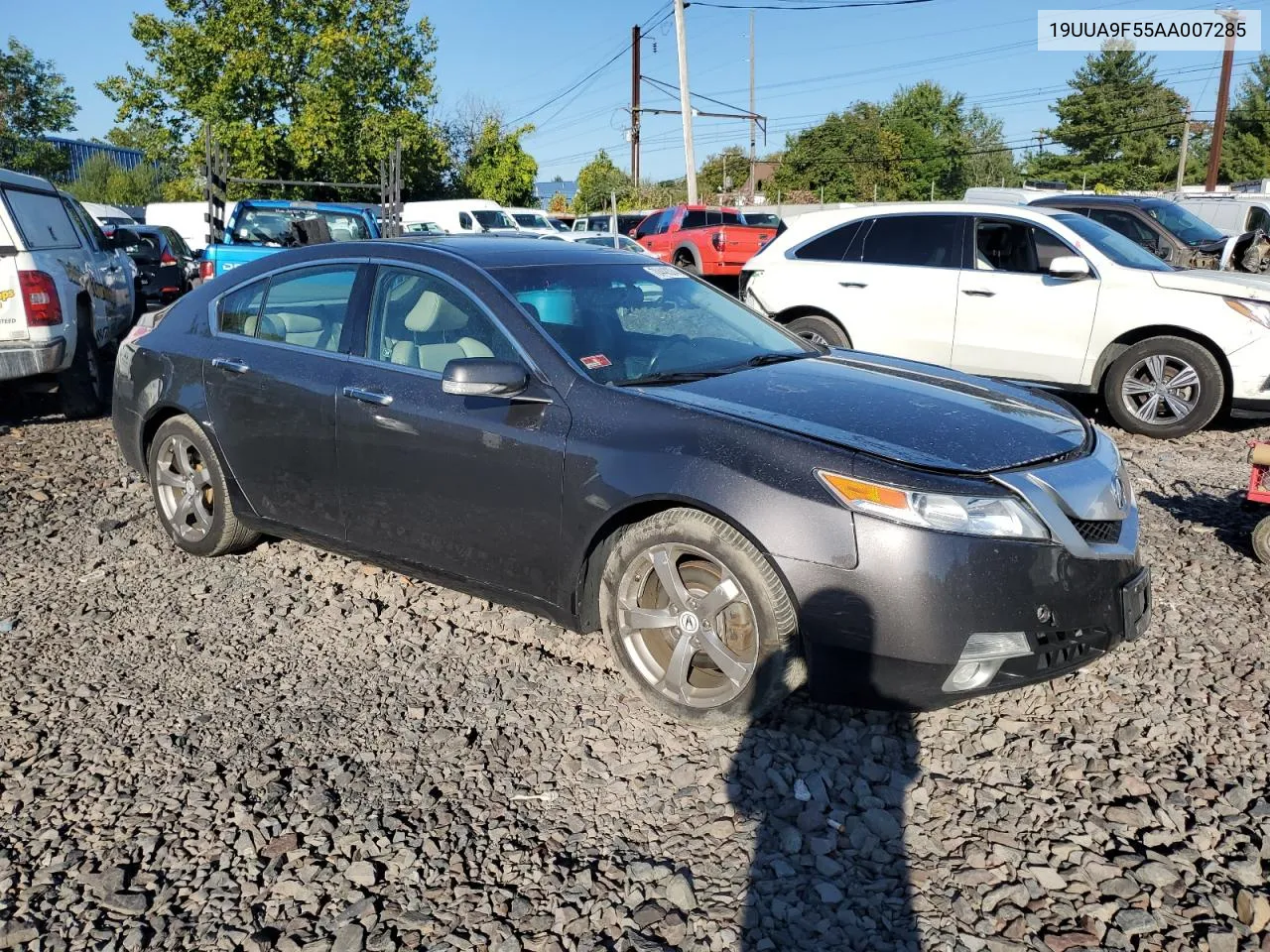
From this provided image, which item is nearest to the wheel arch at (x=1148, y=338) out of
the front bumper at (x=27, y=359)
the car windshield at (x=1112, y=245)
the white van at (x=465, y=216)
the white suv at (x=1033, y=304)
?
the white suv at (x=1033, y=304)

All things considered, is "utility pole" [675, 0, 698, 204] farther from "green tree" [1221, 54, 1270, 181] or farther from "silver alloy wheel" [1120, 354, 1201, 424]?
"green tree" [1221, 54, 1270, 181]

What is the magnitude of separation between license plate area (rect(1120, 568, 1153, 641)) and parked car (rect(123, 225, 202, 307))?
638 inches

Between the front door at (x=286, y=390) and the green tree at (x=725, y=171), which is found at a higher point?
the green tree at (x=725, y=171)

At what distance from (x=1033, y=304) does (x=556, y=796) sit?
258 inches

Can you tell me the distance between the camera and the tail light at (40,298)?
25.6ft

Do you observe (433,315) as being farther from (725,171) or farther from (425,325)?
(725,171)

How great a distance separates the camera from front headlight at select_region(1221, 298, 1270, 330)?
770cm

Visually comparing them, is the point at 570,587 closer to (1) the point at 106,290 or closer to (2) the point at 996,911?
(2) the point at 996,911

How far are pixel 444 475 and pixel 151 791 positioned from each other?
1427mm

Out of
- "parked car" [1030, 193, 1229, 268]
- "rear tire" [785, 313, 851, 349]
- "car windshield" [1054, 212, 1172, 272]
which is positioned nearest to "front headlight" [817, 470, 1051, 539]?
"car windshield" [1054, 212, 1172, 272]

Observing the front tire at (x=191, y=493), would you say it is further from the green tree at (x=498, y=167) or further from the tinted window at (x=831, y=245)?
the green tree at (x=498, y=167)

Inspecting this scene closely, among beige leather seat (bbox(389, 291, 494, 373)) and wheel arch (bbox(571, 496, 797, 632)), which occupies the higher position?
beige leather seat (bbox(389, 291, 494, 373))

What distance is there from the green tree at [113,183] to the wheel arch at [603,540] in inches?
2173

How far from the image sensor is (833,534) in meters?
3.13
